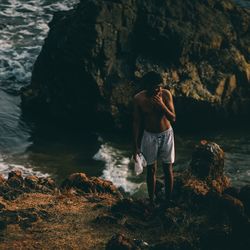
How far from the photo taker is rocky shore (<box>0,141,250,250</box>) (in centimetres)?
876

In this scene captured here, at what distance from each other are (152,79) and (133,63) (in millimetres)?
7373

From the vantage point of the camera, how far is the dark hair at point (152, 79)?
29.4ft

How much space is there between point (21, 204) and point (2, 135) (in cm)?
547

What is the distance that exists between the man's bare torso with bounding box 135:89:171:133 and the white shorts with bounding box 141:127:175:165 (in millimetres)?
72

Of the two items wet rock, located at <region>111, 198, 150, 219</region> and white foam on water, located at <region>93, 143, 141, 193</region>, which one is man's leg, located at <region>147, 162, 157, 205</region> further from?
white foam on water, located at <region>93, 143, 141, 193</region>

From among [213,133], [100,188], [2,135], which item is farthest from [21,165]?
[213,133]

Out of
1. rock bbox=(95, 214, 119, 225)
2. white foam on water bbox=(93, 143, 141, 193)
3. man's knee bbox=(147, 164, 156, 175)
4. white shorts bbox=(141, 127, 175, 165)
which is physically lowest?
white foam on water bbox=(93, 143, 141, 193)

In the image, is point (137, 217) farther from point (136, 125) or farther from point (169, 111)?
point (169, 111)

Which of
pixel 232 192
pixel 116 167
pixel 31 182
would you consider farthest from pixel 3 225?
pixel 116 167

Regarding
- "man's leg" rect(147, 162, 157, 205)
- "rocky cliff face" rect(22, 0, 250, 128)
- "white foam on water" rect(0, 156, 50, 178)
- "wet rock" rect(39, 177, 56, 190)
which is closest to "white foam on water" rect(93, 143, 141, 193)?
"rocky cliff face" rect(22, 0, 250, 128)

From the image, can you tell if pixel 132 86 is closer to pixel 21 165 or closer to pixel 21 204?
pixel 21 165

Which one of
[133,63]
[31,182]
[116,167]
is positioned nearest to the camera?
[31,182]

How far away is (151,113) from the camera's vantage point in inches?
368

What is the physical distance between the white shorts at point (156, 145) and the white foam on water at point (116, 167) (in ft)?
11.3
